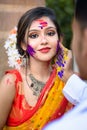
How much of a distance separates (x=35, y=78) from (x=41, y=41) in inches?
9.0

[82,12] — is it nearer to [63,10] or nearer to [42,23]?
[42,23]

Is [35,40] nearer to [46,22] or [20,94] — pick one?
[46,22]

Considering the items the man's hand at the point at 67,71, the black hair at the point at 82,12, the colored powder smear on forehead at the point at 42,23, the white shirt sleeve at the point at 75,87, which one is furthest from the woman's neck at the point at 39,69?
the black hair at the point at 82,12

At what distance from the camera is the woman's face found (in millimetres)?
2695

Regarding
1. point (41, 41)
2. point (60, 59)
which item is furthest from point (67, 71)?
point (41, 41)

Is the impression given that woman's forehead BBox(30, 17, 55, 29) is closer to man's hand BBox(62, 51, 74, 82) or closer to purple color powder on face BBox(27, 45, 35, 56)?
purple color powder on face BBox(27, 45, 35, 56)

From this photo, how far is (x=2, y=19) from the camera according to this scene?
4512 mm

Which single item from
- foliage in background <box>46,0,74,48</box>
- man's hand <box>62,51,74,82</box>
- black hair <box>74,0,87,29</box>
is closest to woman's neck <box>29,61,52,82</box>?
man's hand <box>62,51,74,82</box>

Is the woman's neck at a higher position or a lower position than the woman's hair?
lower

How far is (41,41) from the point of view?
2.69 meters

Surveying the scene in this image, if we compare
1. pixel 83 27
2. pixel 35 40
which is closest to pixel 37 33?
pixel 35 40

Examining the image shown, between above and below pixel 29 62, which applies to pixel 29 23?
above

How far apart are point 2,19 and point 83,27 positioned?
11.2ft

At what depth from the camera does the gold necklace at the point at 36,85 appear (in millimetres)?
2715
